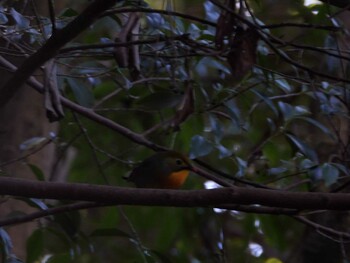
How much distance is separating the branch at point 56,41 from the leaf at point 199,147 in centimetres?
82

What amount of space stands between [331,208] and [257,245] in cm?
246

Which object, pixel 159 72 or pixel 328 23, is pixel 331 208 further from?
pixel 159 72

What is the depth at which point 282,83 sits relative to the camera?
2.90 metres

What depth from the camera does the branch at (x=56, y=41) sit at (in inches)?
70.2

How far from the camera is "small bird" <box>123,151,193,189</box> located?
2820 mm

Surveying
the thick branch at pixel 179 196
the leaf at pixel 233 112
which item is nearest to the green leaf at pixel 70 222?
the leaf at pixel 233 112

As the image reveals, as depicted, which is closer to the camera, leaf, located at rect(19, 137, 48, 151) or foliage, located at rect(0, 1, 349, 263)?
foliage, located at rect(0, 1, 349, 263)

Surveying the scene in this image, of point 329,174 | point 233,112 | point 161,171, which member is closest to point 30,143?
point 161,171

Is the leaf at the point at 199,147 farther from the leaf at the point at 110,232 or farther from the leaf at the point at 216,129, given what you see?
the leaf at the point at 110,232

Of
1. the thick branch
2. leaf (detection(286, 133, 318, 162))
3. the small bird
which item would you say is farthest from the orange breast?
the thick branch

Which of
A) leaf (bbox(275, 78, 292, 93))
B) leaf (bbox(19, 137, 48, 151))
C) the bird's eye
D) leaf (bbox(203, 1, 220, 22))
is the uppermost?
leaf (bbox(203, 1, 220, 22))

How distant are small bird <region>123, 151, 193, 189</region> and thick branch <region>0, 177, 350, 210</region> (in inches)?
34.0

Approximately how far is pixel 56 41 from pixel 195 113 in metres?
1.03

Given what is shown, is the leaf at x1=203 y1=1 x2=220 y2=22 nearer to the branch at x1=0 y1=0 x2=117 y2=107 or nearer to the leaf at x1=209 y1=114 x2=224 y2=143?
the leaf at x1=209 y1=114 x2=224 y2=143
